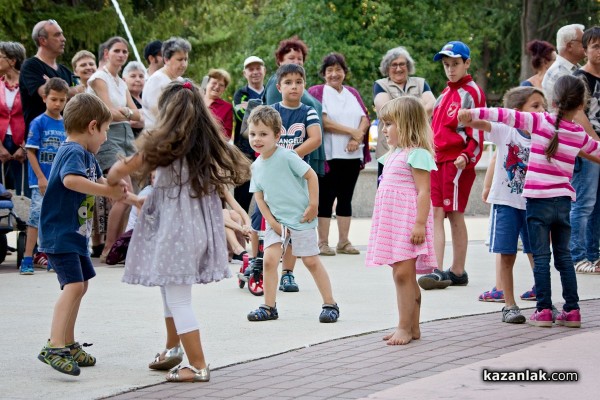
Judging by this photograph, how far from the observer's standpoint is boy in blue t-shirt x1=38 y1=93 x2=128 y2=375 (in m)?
5.95

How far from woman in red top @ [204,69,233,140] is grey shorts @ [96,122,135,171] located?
2.93 ft

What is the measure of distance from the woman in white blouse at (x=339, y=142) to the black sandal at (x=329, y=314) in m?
4.40

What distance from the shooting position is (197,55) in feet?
85.4

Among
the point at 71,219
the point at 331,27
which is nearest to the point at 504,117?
the point at 71,219

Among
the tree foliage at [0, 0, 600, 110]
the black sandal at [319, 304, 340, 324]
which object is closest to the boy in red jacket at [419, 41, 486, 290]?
the black sandal at [319, 304, 340, 324]

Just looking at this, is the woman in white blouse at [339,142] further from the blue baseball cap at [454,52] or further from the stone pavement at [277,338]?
the blue baseball cap at [454,52]

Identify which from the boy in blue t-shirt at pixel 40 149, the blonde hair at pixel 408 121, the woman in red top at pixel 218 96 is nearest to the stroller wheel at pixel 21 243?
the boy in blue t-shirt at pixel 40 149

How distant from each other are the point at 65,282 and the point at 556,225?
322cm

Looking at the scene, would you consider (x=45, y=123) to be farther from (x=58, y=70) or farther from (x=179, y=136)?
(x=179, y=136)

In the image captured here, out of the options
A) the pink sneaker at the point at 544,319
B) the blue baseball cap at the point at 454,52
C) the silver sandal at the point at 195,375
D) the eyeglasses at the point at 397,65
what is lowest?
the silver sandal at the point at 195,375

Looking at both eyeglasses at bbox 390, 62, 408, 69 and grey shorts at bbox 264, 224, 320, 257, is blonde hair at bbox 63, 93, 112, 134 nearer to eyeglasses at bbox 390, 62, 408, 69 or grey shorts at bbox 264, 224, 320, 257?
grey shorts at bbox 264, 224, 320, 257

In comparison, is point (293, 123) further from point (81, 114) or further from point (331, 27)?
point (331, 27)

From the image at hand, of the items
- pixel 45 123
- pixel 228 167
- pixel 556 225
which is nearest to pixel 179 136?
pixel 228 167

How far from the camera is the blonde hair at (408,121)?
6.98 m
